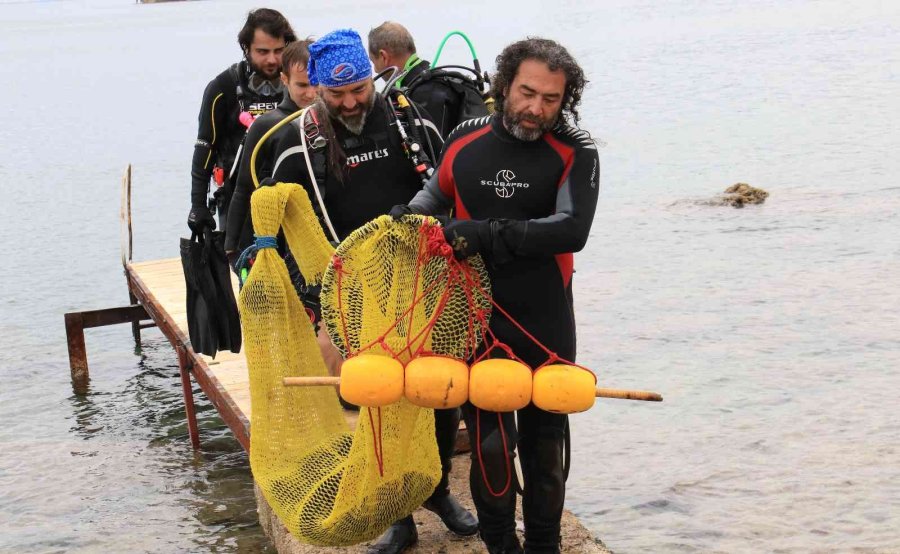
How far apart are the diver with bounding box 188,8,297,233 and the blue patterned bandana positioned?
1.95 meters

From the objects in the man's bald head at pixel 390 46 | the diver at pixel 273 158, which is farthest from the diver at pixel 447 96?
the diver at pixel 273 158

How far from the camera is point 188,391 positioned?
336 inches

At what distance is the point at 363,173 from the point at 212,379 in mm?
2680

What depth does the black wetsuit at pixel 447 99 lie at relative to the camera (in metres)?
Answer: 6.07

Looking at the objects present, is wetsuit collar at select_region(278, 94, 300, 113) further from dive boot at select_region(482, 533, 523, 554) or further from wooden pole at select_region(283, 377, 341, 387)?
dive boot at select_region(482, 533, 523, 554)

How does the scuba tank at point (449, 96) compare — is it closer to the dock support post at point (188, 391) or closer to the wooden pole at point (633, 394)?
the wooden pole at point (633, 394)

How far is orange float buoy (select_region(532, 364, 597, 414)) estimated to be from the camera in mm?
4105

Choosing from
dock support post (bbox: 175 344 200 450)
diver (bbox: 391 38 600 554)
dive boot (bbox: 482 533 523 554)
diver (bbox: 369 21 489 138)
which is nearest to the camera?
diver (bbox: 391 38 600 554)

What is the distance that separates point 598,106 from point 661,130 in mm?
3410

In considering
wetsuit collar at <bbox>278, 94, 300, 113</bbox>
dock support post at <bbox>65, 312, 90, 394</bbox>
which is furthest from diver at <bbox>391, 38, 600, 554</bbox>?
dock support post at <bbox>65, 312, 90, 394</bbox>

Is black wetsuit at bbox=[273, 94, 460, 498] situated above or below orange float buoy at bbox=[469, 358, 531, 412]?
above

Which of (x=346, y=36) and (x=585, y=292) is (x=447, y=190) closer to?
(x=346, y=36)

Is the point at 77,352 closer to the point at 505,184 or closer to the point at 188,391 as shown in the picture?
the point at 188,391

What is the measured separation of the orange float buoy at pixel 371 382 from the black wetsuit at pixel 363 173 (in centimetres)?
100
